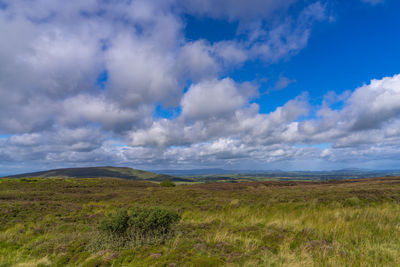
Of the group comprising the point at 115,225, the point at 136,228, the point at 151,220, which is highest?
the point at 151,220

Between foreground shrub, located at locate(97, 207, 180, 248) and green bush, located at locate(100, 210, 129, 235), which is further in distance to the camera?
green bush, located at locate(100, 210, 129, 235)

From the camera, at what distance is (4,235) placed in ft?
30.3

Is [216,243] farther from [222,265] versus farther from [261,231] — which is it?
[261,231]

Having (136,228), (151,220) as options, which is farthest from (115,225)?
(151,220)

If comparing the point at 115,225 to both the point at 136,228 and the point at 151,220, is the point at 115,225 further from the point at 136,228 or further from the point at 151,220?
the point at 151,220

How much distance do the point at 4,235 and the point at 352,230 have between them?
14.9 m

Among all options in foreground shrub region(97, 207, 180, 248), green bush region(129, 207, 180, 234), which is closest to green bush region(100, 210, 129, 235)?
foreground shrub region(97, 207, 180, 248)

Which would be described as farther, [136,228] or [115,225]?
[136,228]

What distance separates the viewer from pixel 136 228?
297 inches

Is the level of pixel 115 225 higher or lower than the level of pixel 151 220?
lower

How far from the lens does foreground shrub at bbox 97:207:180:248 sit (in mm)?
6976

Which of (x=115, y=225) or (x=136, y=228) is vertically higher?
(x=115, y=225)

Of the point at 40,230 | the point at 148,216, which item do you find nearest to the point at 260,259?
the point at 148,216

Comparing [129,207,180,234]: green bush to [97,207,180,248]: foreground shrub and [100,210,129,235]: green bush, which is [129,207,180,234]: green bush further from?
[100,210,129,235]: green bush
